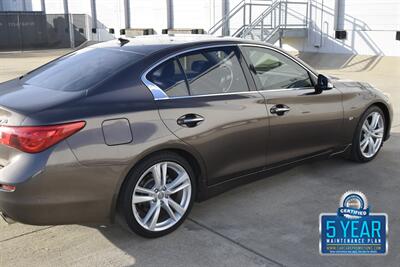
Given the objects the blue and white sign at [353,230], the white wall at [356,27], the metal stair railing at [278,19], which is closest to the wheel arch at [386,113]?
the blue and white sign at [353,230]

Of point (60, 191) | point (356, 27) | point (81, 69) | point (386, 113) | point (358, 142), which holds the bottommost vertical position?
point (358, 142)

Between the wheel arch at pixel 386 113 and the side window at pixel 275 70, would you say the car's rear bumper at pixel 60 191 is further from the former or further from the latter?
the wheel arch at pixel 386 113

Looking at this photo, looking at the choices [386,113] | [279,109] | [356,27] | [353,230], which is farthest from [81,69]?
[356,27]

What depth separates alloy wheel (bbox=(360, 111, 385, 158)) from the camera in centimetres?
561

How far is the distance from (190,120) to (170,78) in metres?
0.38

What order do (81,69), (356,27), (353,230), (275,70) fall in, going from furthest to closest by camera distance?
1. (356,27)
2. (275,70)
3. (81,69)
4. (353,230)

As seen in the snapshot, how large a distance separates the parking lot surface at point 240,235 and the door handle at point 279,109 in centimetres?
83

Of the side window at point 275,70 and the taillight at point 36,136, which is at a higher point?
the side window at point 275,70

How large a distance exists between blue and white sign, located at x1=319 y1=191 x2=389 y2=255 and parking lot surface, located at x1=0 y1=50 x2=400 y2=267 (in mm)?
75

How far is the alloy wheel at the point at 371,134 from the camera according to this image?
5605 mm

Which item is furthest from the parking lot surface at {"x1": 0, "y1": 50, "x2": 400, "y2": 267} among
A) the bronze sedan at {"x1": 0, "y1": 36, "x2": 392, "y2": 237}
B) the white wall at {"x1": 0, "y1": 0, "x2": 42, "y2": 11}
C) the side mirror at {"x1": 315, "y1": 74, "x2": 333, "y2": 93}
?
the white wall at {"x1": 0, "y1": 0, "x2": 42, "y2": 11}

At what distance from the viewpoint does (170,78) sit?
3934 mm

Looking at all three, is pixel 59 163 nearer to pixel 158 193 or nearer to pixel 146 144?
pixel 146 144

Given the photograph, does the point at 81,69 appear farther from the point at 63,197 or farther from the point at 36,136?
the point at 63,197
